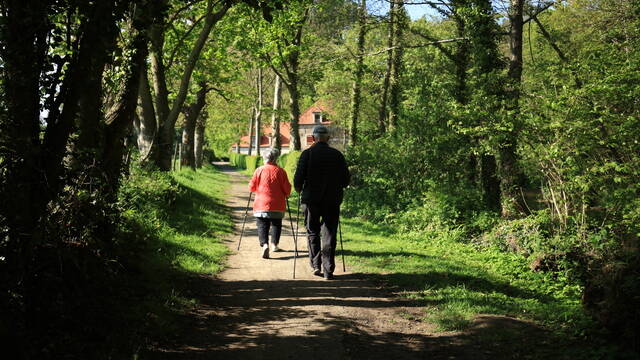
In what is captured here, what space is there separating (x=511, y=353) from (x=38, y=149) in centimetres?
436

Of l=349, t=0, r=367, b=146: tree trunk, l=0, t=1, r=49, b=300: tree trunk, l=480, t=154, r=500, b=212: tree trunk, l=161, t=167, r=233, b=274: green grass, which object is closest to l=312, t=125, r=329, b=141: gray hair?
l=161, t=167, r=233, b=274: green grass

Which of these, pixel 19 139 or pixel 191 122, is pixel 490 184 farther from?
A: pixel 191 122

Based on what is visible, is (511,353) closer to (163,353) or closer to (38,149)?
(163,353)

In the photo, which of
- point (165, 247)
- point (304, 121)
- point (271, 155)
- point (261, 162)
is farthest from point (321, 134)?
point (304, 121)

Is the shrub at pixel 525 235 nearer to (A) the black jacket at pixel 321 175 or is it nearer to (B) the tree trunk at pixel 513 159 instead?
(B) the tree trunk at pixel 513 159

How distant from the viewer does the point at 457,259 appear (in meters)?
9.78

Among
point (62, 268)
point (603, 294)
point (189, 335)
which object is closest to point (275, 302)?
point (189, 335)

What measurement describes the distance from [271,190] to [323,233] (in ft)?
6.92

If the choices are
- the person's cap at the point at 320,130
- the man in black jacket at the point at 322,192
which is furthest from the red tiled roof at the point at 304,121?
the man in black jacket at the point at 322,192

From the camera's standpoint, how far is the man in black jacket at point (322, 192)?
300 inches

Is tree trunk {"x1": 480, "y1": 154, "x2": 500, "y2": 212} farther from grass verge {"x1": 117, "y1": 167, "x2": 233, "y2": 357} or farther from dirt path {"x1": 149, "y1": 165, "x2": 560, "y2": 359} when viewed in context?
grass verge {"x1": 117, "y1": 167, "x2": 233, "y2": 357}

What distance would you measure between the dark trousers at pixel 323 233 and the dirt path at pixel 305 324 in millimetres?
296

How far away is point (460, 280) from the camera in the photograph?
7.57 m

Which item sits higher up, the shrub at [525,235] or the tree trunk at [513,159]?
the tree trunk at [513,159]
